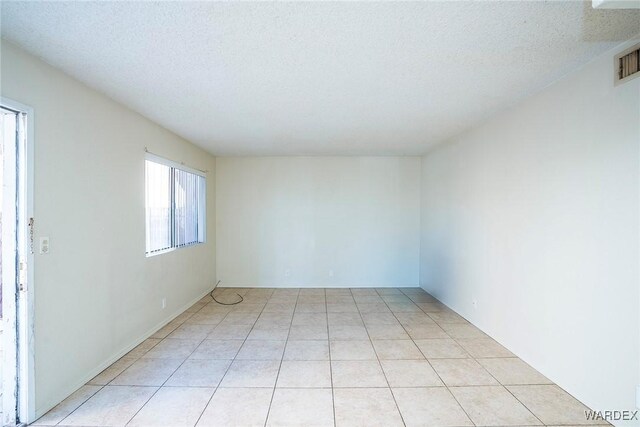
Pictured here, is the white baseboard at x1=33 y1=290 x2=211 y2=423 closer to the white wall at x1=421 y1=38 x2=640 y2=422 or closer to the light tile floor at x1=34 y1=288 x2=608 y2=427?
the light tile floor at x1=34 y1=288 x2=608 y2=427

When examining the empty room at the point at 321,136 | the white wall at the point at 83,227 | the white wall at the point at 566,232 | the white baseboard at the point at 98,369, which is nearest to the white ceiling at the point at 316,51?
the empty room at the point at 321,136

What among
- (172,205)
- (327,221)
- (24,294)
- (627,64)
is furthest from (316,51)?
(327,221)

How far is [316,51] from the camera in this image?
204 centimetres

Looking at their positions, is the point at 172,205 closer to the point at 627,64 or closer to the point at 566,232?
the point at 566,232

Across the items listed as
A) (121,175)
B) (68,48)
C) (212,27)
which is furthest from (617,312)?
(121,175)

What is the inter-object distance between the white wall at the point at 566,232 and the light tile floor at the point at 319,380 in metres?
0.32

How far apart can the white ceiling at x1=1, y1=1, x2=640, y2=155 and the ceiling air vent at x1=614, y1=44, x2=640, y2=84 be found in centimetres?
10

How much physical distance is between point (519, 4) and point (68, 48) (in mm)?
2681

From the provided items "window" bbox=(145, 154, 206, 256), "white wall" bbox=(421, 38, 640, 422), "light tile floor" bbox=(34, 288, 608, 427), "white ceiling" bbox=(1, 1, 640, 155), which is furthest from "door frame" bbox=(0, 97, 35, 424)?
"white wall" bbox=(421, 38, 640, 422)

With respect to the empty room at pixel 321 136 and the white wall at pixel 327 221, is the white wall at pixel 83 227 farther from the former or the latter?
the white wall at pixel 327 221

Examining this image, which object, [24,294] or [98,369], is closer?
[24,294]

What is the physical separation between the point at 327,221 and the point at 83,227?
398 cm

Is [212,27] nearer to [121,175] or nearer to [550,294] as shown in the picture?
[121,175]

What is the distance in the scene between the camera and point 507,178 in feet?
10.5
